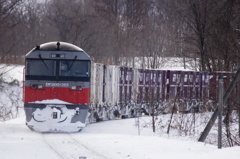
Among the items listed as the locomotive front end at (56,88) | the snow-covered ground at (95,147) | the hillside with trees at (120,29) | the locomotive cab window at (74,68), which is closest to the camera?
the snow-covered ground at (95,147)

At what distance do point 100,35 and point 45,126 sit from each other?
107 ft

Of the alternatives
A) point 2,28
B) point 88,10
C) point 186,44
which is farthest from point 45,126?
point 88,10

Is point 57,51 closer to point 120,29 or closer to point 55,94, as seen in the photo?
point 55,94

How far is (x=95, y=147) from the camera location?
12742 millimetres

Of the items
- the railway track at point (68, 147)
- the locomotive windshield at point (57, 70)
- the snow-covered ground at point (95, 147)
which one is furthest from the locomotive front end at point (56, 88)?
the railway track at point (68, 147)

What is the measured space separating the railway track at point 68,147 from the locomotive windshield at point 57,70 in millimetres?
2037

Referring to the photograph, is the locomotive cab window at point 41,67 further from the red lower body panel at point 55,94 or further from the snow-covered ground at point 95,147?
the snow-covered ground at point 95,147

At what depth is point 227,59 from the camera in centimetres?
2673

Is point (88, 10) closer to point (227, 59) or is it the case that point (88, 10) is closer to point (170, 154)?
point (227, 59)

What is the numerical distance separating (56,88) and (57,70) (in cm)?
65

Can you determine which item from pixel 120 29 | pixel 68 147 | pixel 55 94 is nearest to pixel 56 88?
pixel 55 94

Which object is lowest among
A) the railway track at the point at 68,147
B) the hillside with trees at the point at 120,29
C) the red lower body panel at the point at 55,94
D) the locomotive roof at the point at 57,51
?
the railway track at the point at 68,147

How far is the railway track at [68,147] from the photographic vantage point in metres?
11.3

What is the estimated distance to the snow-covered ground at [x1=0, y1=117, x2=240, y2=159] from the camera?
438 inches
